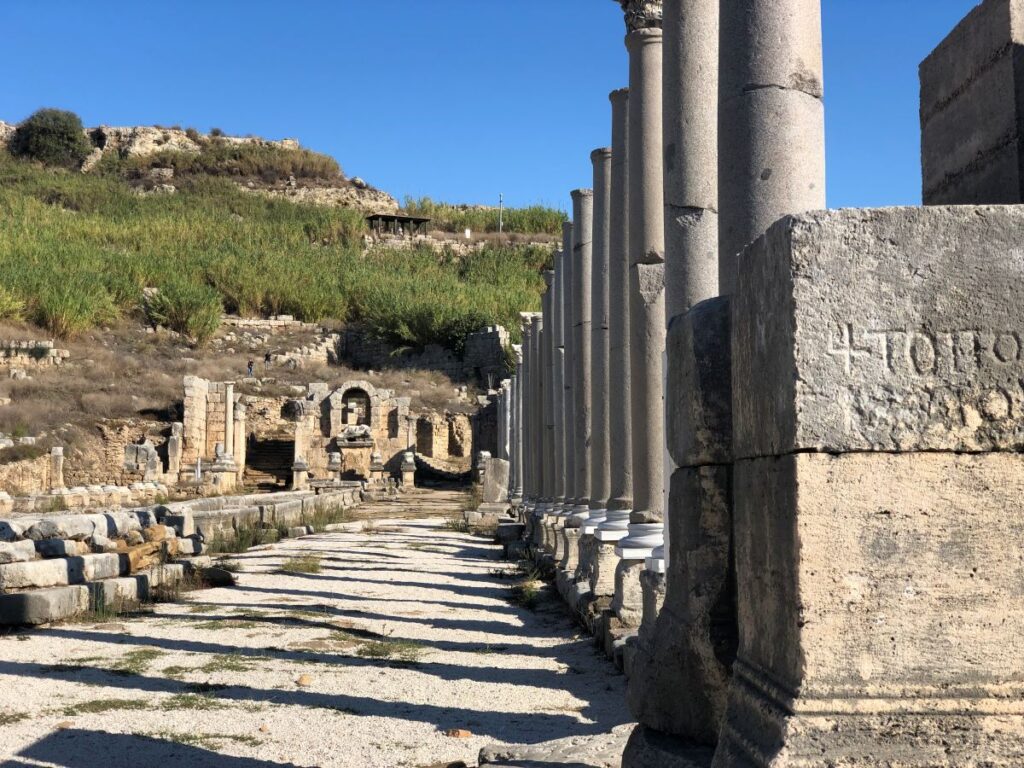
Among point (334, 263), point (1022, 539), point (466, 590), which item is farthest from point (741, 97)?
point (334, 263)

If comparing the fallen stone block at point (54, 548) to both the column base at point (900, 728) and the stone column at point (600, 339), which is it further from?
the column base at point (900, 728)

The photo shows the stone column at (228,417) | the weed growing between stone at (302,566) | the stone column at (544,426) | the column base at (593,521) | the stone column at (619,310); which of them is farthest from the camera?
the stone column at (228,417)

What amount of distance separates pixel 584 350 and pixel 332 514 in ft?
34.8

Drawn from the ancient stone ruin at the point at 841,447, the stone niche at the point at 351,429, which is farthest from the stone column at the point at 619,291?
the stone niche at the point at 351,429

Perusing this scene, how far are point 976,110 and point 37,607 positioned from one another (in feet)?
26.0

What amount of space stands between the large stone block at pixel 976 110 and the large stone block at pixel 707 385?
3.68ft

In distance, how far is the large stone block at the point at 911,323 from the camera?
2.75 meters

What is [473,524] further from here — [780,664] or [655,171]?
[780,664]

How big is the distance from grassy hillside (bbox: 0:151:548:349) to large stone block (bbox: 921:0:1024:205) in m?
40.9

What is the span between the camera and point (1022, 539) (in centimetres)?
271

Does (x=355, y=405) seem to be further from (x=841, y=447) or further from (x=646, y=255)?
(x=841, y=447)

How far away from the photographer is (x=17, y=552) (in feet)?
30.8

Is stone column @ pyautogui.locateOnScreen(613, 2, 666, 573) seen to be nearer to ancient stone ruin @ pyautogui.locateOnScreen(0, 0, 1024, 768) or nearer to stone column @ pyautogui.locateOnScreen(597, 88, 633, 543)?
stone column @ pyautogui.locateOnScreen(597, 88, 633, 543)

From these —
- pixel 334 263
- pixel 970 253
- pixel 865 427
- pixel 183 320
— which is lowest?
pixel 865 427
